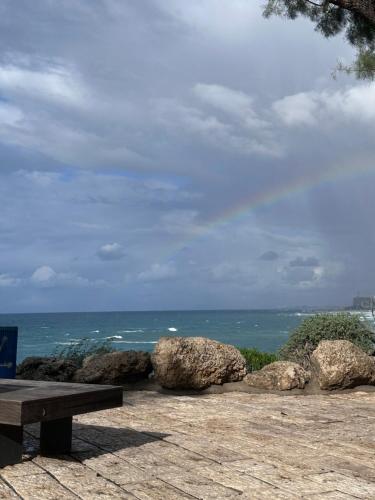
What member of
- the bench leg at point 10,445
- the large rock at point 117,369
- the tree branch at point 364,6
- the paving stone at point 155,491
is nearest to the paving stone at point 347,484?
the paving stone at point 155,491

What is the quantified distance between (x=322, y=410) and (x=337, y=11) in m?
5.83

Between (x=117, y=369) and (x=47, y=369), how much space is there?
1131 mm

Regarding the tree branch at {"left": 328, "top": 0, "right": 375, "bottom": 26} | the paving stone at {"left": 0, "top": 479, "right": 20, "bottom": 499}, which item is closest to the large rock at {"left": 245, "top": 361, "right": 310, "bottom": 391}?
the tree branch at {"left": 328, "top": 0, "right": 375, "bottom": 26}

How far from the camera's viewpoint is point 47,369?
9758 millimetres

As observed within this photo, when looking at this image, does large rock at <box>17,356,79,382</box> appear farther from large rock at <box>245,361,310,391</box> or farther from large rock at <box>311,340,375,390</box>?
large rock at <box>311,340,375,390</box>

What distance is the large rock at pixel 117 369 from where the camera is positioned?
9406 mm

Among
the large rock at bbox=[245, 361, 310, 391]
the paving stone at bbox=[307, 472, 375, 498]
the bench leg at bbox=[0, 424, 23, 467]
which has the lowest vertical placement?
the paving stone at bbox=[307, 472, 375, 498]

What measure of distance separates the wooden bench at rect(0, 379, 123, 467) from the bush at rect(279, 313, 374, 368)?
21.1ft

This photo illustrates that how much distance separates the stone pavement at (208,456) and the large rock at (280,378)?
3.75ft

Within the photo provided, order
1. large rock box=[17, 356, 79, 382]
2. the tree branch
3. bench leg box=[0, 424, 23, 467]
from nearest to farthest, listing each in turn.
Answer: bench leg box=[0, 424, 23, 467] → the tree branch → large rock box=[17, 356, 79, 382]

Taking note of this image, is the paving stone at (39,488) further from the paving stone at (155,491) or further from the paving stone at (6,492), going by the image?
the paving stone at (155,491)

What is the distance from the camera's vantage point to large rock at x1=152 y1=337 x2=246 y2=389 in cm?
911

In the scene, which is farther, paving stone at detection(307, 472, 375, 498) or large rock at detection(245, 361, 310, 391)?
large rock at detection(245, 361, 310, 391)

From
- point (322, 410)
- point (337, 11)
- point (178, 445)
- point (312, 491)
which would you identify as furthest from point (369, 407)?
point (337, 11)
